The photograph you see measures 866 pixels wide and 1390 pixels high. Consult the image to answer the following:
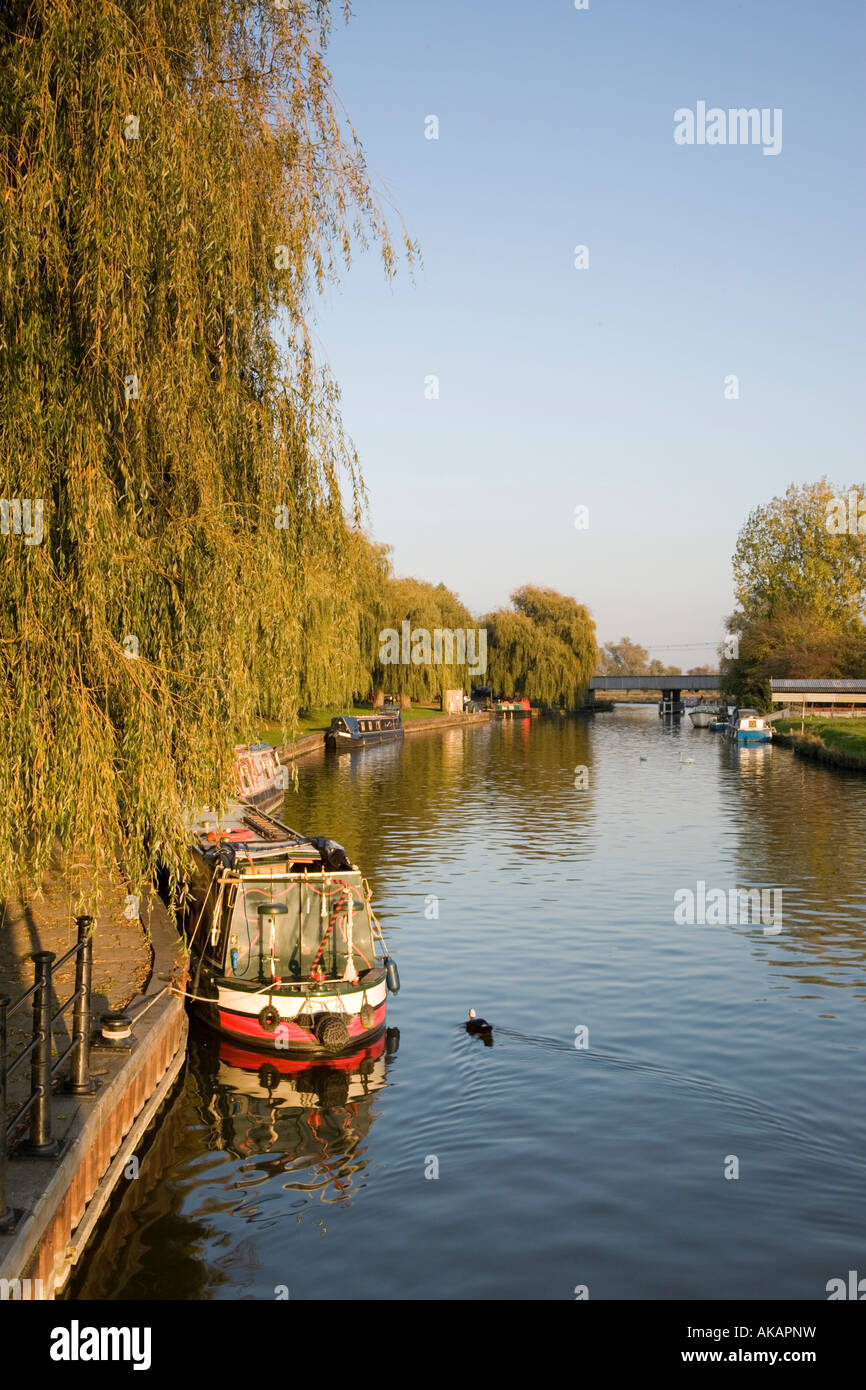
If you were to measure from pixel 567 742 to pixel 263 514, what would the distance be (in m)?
69.3

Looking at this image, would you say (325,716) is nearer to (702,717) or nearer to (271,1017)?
(702,717)

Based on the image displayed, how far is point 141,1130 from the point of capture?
40.9ft

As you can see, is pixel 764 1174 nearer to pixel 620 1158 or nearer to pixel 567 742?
pixel 620 1158

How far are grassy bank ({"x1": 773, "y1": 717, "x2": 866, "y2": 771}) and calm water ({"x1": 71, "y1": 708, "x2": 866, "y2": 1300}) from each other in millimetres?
32736

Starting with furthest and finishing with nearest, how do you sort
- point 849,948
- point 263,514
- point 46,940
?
point 849,948, point 46,940, point 263,514

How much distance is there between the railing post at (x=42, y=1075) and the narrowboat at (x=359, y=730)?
59.3m

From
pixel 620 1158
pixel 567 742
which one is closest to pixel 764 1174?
pixel 620 1158

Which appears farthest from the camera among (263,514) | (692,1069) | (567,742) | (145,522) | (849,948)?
(567,742)

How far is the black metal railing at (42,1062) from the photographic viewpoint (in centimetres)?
767

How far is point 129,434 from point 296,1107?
26.1 ft

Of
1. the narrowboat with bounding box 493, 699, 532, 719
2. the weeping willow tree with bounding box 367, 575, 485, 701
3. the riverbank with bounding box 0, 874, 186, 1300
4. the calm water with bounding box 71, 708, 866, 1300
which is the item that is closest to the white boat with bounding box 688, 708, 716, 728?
the narrowboat with bounding box 493, 699, 532, 719

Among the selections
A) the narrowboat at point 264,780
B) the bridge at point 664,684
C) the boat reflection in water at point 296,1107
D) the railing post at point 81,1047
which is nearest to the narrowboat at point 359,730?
the narrowboat at point 264,780

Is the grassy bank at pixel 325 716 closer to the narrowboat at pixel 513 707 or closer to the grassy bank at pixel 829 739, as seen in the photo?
the narrowboat at pixel 513 707

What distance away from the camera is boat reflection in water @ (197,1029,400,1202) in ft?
41.8
